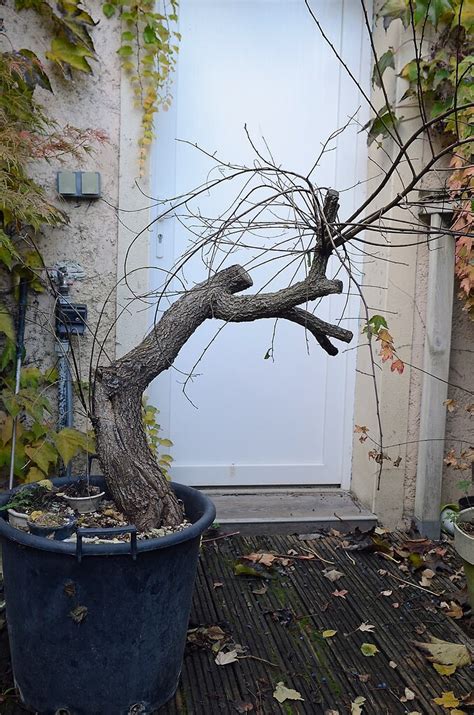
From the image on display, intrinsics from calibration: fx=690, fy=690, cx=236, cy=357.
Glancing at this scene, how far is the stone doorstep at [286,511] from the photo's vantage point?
138 inches

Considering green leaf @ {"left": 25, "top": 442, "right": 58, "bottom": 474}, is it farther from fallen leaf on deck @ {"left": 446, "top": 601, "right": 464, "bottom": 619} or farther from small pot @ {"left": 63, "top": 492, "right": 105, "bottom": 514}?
fallen leaf on deck @ {"left": 446, "top": 601, "right": 464, "bottom": 619}

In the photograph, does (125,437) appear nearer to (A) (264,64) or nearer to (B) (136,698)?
(B) (136,698)

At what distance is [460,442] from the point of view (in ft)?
12.4

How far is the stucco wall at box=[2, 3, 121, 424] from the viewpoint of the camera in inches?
131

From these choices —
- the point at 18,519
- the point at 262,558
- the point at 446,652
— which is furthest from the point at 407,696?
the point at 18,519

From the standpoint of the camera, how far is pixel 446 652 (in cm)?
252

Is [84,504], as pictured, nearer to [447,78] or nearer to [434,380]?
[434,380]

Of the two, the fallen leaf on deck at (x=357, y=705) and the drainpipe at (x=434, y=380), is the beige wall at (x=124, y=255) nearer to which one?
the drainpipe at (x=434, y=380)

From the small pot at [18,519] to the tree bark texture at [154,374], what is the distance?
28 centimetres

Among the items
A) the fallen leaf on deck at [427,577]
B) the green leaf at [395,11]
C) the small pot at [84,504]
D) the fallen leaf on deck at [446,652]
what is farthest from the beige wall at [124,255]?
the small pot at [84,504]

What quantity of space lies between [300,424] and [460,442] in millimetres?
881

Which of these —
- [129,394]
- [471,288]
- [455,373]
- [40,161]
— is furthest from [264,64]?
[129,394]

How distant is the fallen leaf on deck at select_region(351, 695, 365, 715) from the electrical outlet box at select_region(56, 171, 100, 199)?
2442 mm

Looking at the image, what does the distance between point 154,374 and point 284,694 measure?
1.13 m
